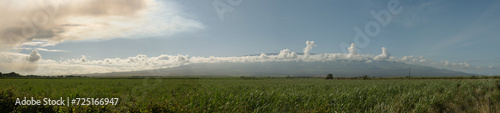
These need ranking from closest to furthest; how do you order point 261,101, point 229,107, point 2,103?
point 2,103 < point 229,107 < point 261,101

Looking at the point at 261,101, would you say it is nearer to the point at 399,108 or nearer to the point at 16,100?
the point at 399,108

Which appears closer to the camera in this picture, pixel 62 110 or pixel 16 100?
pixel 62 110

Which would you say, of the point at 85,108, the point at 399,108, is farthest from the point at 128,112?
the point at 399,108

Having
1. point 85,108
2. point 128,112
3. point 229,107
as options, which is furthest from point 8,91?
point 229,107

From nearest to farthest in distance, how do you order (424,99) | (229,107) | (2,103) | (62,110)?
(62,110) → (2,103) → (229,107) → (424,99)

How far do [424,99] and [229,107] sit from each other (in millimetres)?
9853

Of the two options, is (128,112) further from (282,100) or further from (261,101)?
(282,100)

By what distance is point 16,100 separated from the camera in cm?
954

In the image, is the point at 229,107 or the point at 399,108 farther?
the point at 399,108

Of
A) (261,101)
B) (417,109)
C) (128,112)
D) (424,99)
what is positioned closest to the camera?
(128,112)

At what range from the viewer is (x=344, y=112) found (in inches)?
385

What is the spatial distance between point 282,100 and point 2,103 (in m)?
10.9

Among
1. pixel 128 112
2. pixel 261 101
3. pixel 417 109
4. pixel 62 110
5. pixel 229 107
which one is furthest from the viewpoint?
pixel 261 101

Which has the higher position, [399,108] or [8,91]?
[8,91]
